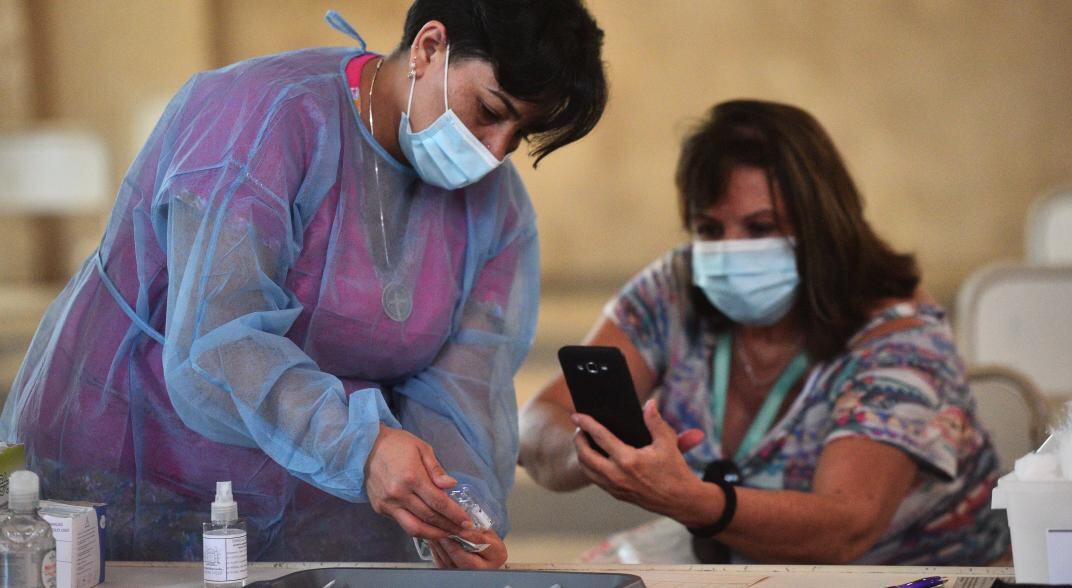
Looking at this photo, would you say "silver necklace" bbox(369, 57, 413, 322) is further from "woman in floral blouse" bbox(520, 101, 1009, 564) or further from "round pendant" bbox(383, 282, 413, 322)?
"woman in floral blouse" bbox(520, 101, 1009, 564)

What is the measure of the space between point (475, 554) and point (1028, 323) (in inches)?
105

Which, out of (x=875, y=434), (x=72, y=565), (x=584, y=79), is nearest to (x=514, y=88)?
(x=584, y=79)

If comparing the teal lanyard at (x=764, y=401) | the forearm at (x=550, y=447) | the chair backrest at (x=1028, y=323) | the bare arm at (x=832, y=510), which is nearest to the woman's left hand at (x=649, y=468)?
the bare arm at (x=832, y=510)

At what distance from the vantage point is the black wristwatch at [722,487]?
1.81 m

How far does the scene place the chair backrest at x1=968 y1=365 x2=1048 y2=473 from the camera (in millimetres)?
2318

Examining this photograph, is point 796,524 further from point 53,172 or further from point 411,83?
point 53,172

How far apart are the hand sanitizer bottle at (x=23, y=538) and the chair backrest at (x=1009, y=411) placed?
177 centimetres

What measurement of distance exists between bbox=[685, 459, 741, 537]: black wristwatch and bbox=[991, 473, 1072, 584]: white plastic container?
0.70m

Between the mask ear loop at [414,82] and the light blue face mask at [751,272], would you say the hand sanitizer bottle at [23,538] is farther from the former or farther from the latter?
the light blue face mask at [751,272]

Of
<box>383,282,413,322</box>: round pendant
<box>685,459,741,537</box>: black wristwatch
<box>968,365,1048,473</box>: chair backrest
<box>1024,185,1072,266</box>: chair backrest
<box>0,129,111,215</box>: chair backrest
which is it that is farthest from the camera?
<box>0,129,111,215</box>: chair backrest

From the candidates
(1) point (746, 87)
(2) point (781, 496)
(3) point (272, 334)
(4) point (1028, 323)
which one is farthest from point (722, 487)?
(1) point (746, 87)

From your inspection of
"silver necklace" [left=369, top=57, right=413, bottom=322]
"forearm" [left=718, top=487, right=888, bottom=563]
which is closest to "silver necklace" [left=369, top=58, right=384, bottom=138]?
"silver necklace" [left=369, top=57, right=413, bottom=322]

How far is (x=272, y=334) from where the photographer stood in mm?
1330

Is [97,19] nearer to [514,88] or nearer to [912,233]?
[912,233]
